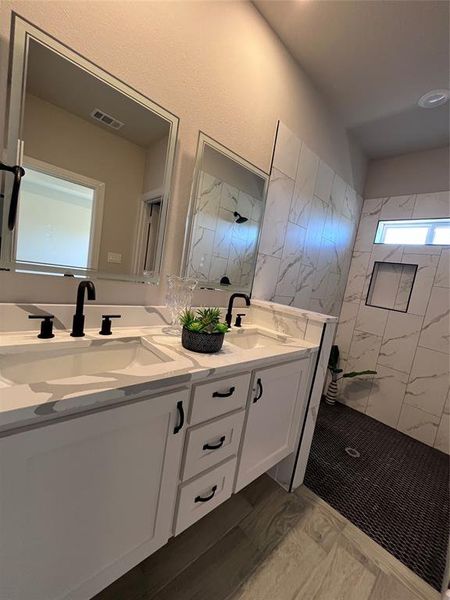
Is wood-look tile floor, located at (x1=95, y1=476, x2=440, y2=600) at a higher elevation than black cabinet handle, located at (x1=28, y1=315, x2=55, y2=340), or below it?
below

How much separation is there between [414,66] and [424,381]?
8.23ft

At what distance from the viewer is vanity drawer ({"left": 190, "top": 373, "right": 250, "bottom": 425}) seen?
0.93 metres

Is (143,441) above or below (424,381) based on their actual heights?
above

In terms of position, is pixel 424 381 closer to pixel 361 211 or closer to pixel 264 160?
pixel 361 211

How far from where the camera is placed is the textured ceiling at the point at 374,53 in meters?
1.40

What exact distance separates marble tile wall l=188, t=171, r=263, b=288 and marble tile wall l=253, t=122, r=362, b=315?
0.12 m

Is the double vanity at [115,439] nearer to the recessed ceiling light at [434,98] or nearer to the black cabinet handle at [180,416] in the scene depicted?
the black cabinet handle at [180,416]

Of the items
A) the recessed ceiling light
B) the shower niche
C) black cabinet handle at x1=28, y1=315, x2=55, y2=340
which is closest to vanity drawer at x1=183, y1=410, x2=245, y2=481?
black cabinet handle at x1=28, y1=315, x2=55, y2=340

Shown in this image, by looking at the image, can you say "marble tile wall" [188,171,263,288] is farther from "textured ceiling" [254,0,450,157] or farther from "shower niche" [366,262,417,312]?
"shower niche" [366,262,417,312]

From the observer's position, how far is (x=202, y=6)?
126cm

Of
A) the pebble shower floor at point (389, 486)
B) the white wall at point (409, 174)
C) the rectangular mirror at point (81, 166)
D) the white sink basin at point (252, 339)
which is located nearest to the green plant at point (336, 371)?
the pebble shower floor at point (389, 486)

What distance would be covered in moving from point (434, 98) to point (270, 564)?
3.05 m

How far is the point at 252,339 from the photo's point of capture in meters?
1.66

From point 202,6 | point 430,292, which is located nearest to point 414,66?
point 202,6
